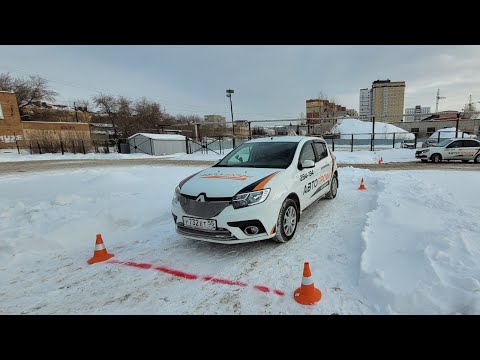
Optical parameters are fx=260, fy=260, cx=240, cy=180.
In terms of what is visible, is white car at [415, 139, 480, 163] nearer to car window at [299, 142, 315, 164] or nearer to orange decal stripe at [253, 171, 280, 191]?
car window at [299, 142, 315, 164]

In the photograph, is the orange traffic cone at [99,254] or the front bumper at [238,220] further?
the orange traffic cone at [99,254]

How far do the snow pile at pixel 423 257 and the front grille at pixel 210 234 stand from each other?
1649 millimetres

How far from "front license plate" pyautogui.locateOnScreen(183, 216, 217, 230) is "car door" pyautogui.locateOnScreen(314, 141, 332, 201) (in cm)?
258

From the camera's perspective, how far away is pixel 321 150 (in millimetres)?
5926

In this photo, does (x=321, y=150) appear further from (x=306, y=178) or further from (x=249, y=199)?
(x=249, y=199)

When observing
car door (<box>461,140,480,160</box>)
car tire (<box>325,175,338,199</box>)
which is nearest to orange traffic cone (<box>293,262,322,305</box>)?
car tire (<box>325,175,338,199</box>)

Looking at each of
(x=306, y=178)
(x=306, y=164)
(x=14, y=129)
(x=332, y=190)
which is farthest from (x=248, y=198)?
(x=14, y=129)

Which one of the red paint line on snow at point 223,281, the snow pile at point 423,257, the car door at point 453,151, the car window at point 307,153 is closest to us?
the snow pile at point 423,257

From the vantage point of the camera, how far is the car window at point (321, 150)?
5703 mm

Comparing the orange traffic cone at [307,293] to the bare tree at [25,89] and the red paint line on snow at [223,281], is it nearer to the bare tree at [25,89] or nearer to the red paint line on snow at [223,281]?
the red paint line on snow at [223,281]

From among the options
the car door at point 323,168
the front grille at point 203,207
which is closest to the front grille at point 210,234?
the front grille at point 203,207

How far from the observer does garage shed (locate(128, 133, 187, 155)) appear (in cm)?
3014
